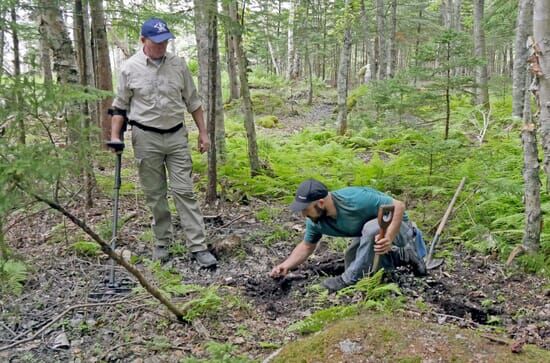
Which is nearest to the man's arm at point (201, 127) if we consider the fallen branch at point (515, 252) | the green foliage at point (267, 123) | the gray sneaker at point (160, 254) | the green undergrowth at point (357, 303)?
the gray sneaker at point (160, 254)

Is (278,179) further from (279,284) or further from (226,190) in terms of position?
(279,284)

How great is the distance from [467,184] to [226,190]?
3.39 m

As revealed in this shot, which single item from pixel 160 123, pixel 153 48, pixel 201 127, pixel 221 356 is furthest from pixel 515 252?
pixel 153 48

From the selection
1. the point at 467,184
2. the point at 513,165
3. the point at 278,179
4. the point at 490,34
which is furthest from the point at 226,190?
the point at 490,34

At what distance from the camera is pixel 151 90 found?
4879mm

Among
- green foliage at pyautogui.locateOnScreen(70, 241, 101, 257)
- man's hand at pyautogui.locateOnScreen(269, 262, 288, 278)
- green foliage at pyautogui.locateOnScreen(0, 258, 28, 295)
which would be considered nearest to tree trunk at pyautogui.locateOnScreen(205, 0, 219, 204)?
green foliage at pyautogui.locateOnScreen(70, 241, 101, 257)

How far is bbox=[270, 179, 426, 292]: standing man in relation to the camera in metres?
4.06

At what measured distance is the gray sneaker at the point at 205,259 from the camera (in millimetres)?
4973

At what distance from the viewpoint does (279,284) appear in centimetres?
452

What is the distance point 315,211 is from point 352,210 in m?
0.35

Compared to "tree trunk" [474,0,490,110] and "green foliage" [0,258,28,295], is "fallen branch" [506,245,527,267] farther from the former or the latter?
"tree trunk" [474,0,490,110]

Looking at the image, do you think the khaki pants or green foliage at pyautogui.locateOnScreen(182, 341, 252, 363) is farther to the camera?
the khaki pants

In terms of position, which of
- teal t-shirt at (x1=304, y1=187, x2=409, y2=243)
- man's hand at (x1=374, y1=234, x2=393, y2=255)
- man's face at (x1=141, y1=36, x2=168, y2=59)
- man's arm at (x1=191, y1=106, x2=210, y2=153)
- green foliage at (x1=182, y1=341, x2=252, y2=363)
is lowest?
green foliage at (x1=182, y1=341, x2=252, y2=363)

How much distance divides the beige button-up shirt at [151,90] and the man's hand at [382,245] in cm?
236
